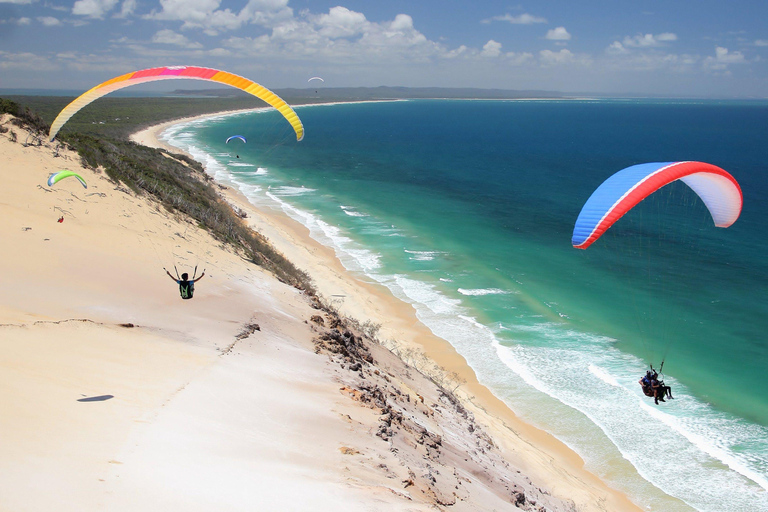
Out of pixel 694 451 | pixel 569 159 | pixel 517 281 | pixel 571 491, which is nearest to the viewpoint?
pixel 571 491

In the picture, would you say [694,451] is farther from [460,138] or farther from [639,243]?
[460,138]

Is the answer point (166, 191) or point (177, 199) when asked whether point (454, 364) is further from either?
point (166, 191)

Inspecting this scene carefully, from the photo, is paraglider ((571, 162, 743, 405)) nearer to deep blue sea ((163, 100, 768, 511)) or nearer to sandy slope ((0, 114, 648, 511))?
deep blue sea ((163, 100, 768, 511))

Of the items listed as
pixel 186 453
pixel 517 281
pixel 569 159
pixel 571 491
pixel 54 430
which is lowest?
pixel 571 491

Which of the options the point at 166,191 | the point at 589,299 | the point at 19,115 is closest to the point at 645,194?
the point at 589,299

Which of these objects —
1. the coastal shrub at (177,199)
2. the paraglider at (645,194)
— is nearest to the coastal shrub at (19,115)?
the coastal shrub at (177,199)

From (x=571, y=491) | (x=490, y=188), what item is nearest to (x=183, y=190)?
(x=571, y=491)
